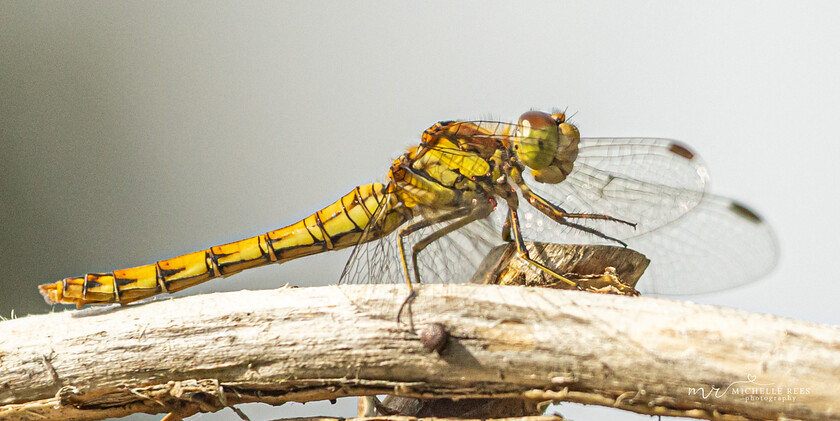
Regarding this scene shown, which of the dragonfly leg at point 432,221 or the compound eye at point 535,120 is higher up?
the compound eye at point 535,120

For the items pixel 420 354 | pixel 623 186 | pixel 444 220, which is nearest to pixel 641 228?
pixel 623 186

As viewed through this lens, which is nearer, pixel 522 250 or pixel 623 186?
pixel 522 250

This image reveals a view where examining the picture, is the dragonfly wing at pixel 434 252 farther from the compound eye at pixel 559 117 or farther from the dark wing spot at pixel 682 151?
the dark wing spot at pixel 682 151

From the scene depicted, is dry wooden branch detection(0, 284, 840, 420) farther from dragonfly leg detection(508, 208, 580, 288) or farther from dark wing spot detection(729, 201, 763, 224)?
dark wing spot detection(729, 201, 763, 224)

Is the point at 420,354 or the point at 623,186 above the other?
the point at 623,186

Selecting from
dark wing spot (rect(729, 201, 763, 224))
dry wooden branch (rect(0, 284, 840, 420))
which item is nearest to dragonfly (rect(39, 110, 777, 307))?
dark wing spot (rect(729, 201, 763, 224))

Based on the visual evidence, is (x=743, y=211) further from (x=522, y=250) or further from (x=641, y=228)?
(x=522, y=250)

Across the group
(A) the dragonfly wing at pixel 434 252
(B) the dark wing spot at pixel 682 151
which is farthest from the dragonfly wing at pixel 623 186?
(A) the dragonfly wing at pixel 434 252
